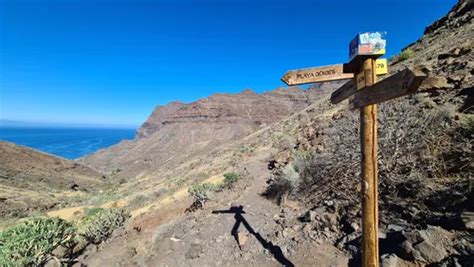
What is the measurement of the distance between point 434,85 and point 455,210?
9.00 ft

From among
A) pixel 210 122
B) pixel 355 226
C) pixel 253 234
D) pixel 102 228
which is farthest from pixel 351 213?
pixel 210 122

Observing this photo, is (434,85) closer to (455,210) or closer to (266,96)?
(455,210)

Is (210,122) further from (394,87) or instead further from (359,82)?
(394,87)

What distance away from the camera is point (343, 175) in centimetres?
511

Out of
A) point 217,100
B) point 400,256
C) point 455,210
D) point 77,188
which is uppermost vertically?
point 217,100

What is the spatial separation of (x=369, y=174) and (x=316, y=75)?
1.28m

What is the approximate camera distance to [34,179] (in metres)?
28.0

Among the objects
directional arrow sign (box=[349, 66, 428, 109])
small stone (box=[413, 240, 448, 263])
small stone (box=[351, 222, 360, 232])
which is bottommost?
small stone (box=[351, 222, 360, 232])

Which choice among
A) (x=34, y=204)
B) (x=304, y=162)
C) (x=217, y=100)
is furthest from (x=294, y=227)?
(x=217, y=100)

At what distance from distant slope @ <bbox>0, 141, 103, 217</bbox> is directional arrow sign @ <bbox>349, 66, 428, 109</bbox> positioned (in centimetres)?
2433

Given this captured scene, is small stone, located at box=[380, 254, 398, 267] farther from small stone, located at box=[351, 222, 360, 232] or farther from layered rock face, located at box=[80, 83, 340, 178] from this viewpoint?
layered rock face, located at box=[80, 83, 340, 178]

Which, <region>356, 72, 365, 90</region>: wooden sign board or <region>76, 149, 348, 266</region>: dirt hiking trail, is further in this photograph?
<region>76, 149, 348, 266</region>: dirt hiking trail

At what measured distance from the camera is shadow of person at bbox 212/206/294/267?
14.2 ft

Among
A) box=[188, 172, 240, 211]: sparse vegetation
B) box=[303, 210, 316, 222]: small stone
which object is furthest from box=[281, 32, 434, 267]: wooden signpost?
box=[188, 172, 240, 211]: sparse vegetation
